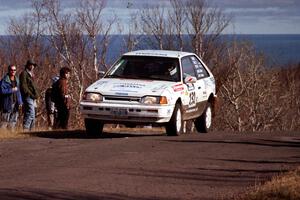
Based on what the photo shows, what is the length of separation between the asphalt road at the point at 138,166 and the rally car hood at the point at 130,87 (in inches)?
35.0

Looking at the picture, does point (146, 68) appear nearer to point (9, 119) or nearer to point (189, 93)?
point (189, 93)

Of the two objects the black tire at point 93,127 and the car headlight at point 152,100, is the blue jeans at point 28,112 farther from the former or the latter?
the car headlight at point 152,100

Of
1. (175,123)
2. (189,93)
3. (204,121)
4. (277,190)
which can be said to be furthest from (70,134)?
(277,190)

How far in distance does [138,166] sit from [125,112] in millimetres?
3494

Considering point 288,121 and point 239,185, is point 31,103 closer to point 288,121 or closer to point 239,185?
point 239,185

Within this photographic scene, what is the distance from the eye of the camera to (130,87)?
13930mm

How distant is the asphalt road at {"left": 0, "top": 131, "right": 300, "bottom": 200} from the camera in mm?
8430

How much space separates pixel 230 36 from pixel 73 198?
43573 mm

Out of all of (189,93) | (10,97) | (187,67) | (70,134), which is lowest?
(70,134)

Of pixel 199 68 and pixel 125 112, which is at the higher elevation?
pixel 199 68

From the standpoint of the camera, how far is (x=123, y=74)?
14875 millimetres

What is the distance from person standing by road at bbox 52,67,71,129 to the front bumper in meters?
2.62

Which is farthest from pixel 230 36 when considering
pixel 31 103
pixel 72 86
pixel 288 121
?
pixel 31 103

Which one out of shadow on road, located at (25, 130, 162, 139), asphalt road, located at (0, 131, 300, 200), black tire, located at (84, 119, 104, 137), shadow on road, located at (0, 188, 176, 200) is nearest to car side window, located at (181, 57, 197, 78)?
asphalt road, located at (0, 131, 300, 200)
